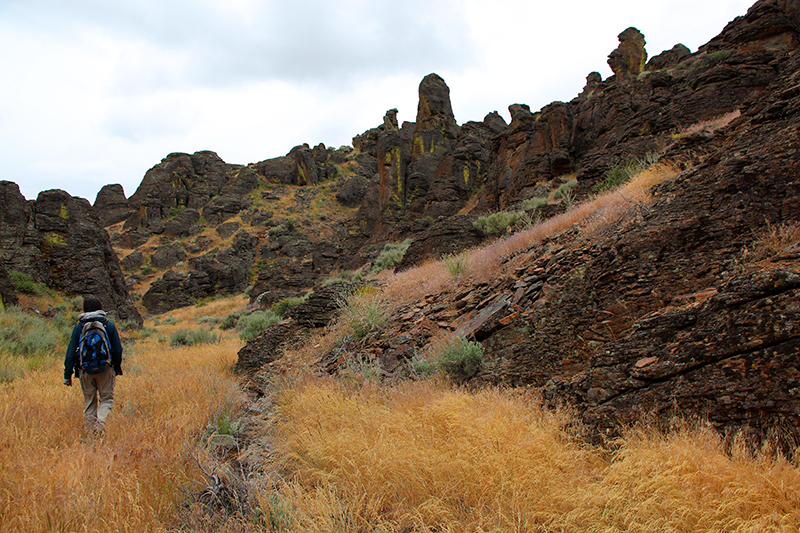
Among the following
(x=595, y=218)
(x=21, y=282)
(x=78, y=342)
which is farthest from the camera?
(x=21, y=282)

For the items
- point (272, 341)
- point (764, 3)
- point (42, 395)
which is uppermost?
point (764, 3)

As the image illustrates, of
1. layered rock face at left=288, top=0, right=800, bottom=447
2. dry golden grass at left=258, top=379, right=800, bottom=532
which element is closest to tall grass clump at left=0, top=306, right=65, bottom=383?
layered rock face at left=288, top=0, right=800, bottom=447

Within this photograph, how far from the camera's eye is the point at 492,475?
2.46m

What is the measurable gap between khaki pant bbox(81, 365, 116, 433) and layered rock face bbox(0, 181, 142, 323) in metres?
17.4

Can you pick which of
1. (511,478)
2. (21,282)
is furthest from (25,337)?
(511,478)

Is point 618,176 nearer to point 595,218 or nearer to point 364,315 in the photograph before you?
point 595,218

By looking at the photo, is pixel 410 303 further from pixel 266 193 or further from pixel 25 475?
pixel 266 193

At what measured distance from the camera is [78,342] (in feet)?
16.0

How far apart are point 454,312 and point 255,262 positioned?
45.3 m

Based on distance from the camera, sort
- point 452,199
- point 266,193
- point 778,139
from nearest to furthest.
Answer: point 778,139, point 452,199, point 266,193

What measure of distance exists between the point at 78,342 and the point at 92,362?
373 millimetres

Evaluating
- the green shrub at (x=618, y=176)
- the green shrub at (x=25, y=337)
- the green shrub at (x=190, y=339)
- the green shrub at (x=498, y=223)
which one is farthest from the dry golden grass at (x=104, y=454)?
the green shrub at (x=618, y=176)

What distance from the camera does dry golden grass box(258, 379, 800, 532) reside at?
191 cm

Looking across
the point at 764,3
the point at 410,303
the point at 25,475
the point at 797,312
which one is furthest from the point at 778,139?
the point at 764,3
